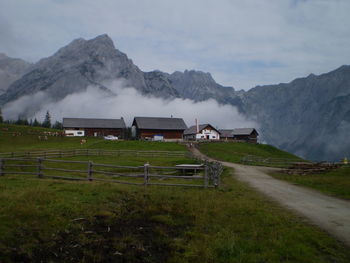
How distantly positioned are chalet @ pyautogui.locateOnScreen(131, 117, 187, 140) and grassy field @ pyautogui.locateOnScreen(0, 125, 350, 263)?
7627 centimetres

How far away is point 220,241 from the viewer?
24.7 feet

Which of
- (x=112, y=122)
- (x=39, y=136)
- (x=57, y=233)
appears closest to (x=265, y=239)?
(x=57, y=233)

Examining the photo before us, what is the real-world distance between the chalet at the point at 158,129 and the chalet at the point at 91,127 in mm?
16014

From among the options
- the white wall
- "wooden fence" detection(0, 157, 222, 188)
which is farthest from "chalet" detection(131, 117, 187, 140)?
"wooden fence" detection(0, 157, 222, 188)

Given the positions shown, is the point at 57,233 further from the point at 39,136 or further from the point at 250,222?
the point at 39,136

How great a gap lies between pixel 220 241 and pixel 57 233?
15.2 feet

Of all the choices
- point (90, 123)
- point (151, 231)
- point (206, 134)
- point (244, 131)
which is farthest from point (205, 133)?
point (151, 231)

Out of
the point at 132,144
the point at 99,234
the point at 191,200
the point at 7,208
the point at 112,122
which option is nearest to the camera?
the point at 99,234

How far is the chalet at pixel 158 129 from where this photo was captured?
8875 centimetres

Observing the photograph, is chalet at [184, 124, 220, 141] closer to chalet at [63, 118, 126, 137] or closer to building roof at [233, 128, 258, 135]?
building roof at [233, 128, 258, 135]

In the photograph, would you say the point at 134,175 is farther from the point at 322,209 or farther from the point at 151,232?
the point at 322,209

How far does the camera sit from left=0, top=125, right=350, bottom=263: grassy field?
6.71 m

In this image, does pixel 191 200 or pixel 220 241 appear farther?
pixel 191 200

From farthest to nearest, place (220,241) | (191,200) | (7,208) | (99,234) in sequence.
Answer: (191,200)
(7,208)
(99,234)
(220,241)
